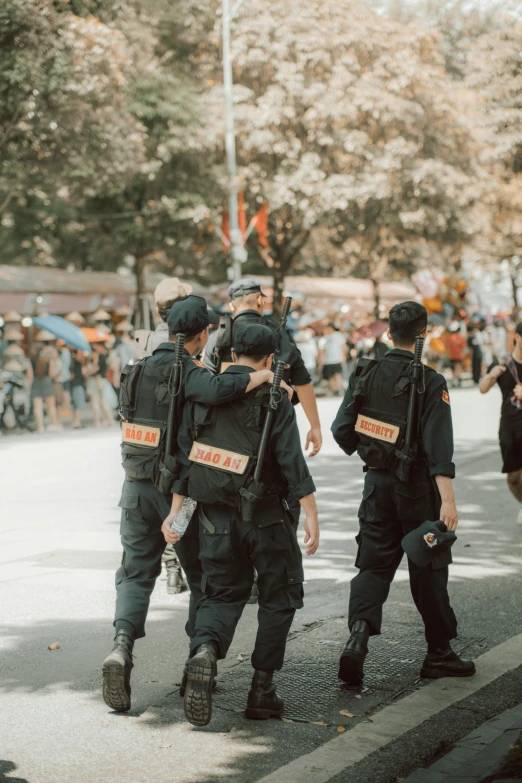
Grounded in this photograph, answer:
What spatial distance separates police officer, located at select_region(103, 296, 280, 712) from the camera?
15.1ft

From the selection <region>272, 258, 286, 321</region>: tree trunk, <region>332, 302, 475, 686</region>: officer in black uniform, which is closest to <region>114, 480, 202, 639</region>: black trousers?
<region>332, 302, 475, 686</region>: officer in black uniform

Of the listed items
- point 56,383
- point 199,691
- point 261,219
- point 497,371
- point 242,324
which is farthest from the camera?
point 261,219

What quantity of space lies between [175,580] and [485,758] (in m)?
3.13

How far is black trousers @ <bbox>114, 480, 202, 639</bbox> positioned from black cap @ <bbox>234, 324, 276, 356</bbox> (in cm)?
72

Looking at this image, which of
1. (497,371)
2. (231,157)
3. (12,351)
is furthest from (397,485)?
(231,157)

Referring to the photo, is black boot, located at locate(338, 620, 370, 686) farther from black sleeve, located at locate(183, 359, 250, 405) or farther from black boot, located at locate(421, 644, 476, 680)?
black sleeve, located at locate(183, 359, 250, 405)

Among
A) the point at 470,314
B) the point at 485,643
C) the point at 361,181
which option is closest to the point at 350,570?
the point at 485,643

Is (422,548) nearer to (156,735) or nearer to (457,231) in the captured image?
(156,735)

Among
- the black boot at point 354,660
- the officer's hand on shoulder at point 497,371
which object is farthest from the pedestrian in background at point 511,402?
the black boot at point 354,660

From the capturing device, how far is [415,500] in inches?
193

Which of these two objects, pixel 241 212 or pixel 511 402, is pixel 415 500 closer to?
pixel 511 402

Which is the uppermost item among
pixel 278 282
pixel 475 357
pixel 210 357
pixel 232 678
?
pixel 278 282

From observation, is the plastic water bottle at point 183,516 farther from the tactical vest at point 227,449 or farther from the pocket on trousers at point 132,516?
the pocket on trousers at point 132,516

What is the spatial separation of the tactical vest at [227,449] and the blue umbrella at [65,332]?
15514 millimetres
